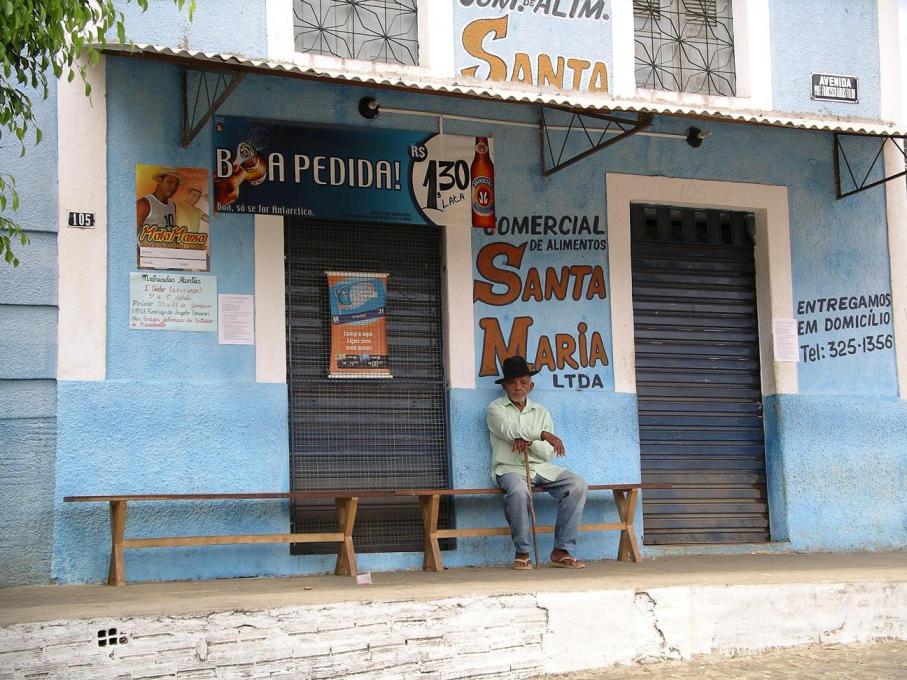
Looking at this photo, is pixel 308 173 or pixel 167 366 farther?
pixel 308 173

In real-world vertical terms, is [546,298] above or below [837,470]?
above

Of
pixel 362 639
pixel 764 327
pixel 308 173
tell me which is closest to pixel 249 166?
pixel 308 173

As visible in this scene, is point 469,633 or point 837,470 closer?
point 469,633

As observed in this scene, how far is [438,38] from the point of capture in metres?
9.73

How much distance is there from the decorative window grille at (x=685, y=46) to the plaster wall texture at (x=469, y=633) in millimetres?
4614

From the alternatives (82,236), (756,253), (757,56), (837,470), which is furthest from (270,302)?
(837,470)

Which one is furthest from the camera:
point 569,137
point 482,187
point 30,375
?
point 569,137

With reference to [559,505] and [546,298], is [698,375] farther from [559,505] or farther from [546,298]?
[559,505]

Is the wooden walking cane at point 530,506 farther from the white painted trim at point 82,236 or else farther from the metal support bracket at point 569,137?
the white painted trim at point 82,236

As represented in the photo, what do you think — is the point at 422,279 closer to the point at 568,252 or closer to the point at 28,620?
the point at 568,252

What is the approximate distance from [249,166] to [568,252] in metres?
2.64

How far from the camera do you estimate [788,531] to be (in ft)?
34.4

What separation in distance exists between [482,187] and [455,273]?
742 millimetres

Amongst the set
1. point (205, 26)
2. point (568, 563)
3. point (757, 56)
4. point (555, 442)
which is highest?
point (757, 56)
